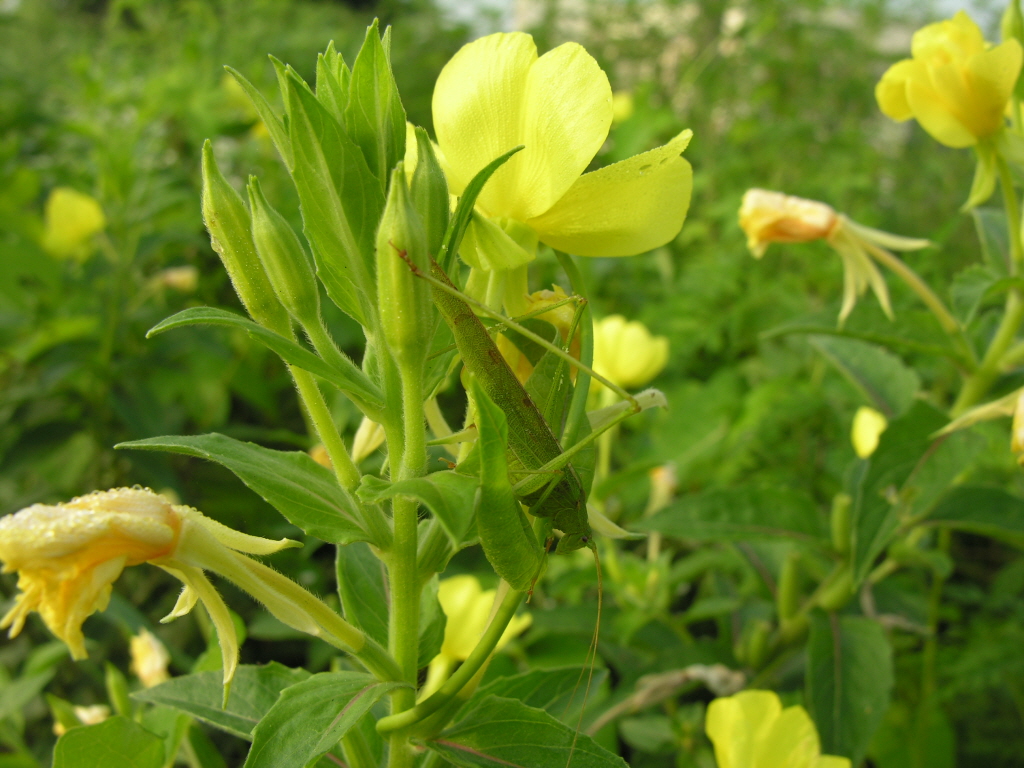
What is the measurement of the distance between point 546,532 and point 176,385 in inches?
62.3

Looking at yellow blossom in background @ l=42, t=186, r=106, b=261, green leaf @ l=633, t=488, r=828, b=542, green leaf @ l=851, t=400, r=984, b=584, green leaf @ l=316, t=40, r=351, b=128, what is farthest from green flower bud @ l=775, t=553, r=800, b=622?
yellow blossom in background @ l=42, t=186, r=106, b=261

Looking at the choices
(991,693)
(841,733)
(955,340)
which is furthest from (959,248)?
(841,733)

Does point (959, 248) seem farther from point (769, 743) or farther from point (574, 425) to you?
point (574, 425)

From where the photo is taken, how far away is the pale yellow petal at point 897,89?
Answer: 0.89 metres

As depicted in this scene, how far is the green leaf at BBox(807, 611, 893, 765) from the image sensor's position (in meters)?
0.88

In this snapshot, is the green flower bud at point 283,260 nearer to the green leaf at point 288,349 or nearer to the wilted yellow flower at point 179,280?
the green leaf at point 288,349

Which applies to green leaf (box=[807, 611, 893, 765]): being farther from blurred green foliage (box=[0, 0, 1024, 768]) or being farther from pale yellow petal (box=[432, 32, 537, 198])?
pale yellow petal (box=[432, 32, 537, 198])

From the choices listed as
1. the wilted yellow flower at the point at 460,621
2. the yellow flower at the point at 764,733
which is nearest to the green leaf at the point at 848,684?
the yellow flower at the point at 764,733

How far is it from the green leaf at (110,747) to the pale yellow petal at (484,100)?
17.5 inches

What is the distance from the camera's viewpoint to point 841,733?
879 millimetres

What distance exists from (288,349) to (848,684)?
2.61 feet

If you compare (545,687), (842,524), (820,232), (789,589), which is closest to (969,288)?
(820,232)

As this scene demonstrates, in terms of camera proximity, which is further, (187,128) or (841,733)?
(187,128)

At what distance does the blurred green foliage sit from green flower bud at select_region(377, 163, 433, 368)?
48cm
